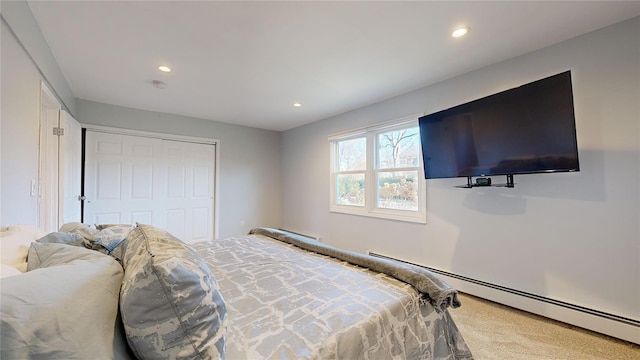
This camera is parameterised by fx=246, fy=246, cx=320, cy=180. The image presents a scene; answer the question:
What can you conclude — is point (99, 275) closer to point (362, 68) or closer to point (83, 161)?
point (362, 68)

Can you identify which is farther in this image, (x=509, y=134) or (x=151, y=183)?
(x=151, y=183)

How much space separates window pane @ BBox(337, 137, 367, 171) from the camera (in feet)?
12.8

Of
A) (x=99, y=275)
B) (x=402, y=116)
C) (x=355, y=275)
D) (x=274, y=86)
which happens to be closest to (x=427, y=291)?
(x=355, y=275)

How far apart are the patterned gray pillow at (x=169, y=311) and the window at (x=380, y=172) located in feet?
9.08

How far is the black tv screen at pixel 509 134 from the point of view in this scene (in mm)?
1802

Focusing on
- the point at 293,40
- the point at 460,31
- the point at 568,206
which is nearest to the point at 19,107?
the point at 293,40

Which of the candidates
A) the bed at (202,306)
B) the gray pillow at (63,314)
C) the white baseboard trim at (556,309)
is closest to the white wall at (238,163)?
the bed at (202,306)

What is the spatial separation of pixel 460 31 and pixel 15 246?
2.92 metres

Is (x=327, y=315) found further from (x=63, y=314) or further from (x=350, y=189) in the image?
(x=350, y=189)

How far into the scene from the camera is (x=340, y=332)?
997 mm

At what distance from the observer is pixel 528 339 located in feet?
6.22

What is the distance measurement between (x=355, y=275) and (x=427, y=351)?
20.2 inches

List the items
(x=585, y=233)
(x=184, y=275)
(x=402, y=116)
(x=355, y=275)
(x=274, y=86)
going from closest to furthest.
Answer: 1. (x=184, y=275)
2. (x=355, y=275)
3. (x=585, y=233)
4. (x=274, y=86)
5. (x=402, y=116)

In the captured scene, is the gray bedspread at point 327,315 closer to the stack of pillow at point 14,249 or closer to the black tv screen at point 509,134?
the stack of pillow at point 14,249
